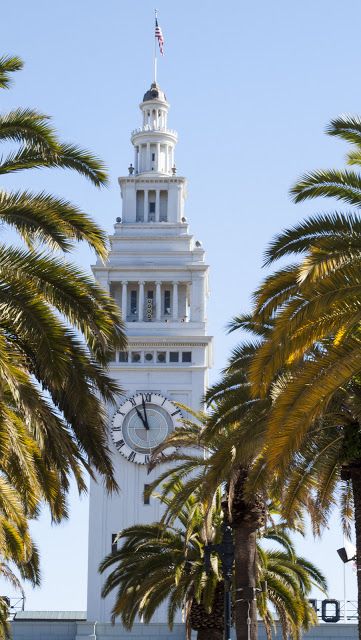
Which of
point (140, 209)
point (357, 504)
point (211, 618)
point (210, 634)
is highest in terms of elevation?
point (140, 209)

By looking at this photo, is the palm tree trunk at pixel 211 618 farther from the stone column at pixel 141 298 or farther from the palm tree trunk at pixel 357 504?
the stone column at pixel 141 298

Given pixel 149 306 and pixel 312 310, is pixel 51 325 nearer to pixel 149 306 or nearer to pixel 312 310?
pixel 312 310

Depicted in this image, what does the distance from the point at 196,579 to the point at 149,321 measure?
49672 millimetres

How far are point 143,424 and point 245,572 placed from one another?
5274 cm

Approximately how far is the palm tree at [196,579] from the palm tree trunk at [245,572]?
4948 mm

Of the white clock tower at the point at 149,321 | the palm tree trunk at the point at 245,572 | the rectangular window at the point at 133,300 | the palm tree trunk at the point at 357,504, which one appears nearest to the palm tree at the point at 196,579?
the palm tree trunk at the point at 245,572

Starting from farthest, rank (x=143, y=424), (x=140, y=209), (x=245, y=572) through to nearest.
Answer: (x=140, y=209), (x=143, y=424), (x=245, y=572)

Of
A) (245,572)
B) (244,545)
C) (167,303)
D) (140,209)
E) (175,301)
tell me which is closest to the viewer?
(244,545)

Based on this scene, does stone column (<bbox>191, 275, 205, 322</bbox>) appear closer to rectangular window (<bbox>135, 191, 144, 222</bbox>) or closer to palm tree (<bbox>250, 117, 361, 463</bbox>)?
rectangular window (<bbox>135, 191, 144, 222</bbox>)

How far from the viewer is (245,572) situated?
51.0 meters

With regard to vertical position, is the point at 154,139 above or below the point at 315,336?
above

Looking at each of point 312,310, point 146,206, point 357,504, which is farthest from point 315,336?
point 146,206

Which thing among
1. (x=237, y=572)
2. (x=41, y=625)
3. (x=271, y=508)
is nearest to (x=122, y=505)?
(x=41, y=625)

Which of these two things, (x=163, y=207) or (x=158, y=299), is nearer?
(x=158, y=299)
